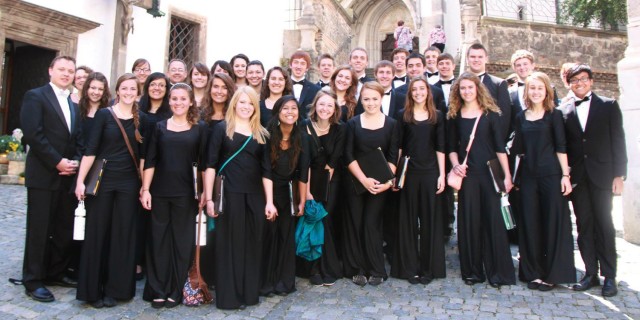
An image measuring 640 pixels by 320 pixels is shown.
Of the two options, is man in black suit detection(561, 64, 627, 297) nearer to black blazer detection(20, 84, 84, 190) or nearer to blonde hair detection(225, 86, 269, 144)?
blonde hair detection(225, 86, 269, 144)

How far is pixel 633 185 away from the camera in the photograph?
20.1ft

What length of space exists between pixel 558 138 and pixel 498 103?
0.88m

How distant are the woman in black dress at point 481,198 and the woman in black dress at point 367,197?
30.5 inches

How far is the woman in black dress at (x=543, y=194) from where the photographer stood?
4520 millimetres

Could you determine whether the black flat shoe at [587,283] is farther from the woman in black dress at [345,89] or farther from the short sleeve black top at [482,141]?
the woman in black dress at [345,89]

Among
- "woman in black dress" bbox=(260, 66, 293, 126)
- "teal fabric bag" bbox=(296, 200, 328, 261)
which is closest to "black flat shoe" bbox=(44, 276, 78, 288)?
"teal fabric bag" bbox=(296, 200, 328, 261)

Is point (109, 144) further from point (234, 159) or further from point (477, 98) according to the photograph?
point (477, 98)

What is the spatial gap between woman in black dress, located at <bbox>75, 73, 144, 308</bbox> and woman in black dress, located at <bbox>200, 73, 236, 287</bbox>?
0.69m

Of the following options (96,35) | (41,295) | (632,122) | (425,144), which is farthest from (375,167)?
(96,35)

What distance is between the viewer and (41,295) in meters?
4.07

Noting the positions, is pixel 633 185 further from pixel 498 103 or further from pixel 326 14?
pixel 326 14

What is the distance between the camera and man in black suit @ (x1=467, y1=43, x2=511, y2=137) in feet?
17.2

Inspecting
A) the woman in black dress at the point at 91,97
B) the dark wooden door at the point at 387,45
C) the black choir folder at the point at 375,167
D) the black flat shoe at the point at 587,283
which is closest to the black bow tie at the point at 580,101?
the black flat shoe at the point at 587,283

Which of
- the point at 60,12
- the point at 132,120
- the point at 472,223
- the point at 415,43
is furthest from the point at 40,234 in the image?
the point at 415,43
